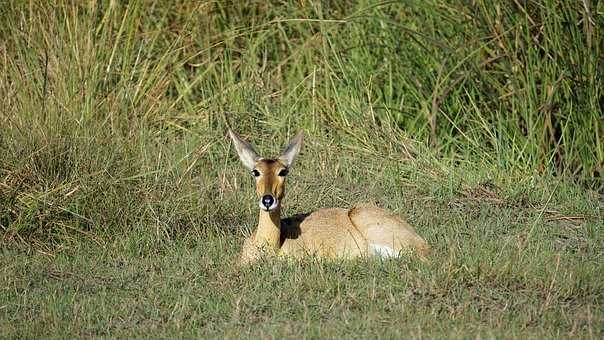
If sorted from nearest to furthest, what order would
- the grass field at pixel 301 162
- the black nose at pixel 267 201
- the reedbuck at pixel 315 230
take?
the grass field at pixel 301 162
the black nose at pixel 267 201
the reedbuck at pixel 315 230

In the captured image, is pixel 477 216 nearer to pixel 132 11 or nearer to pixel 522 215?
pixel 522 215

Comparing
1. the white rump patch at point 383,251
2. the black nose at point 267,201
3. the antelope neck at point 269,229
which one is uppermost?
the black nose at point 267,201

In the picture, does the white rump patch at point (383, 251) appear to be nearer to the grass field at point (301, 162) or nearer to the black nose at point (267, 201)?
the grass field at point (301, 162)

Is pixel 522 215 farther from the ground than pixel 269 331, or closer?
closer

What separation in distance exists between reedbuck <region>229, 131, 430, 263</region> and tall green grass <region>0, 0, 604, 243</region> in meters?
0.87

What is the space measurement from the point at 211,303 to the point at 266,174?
1.09m

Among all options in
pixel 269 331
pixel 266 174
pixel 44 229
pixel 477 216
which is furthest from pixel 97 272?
pixel 477 216

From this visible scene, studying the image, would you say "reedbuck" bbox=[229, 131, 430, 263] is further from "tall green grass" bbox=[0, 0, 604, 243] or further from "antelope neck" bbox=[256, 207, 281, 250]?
"tall green grass" bbox=[0, 0, 604, 243]

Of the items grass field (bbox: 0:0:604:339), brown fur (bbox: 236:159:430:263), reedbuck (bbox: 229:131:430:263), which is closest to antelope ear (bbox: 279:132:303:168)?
reedbuck (bbox: 229:131:430:263)

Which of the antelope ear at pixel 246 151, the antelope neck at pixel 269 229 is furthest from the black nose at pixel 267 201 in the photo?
the antelope ear at pixel 246 151

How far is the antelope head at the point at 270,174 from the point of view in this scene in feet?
20.6

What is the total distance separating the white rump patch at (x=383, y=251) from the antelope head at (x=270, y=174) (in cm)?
66

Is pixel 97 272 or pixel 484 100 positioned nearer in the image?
pixel 97 272

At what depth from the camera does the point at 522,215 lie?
7441mm
